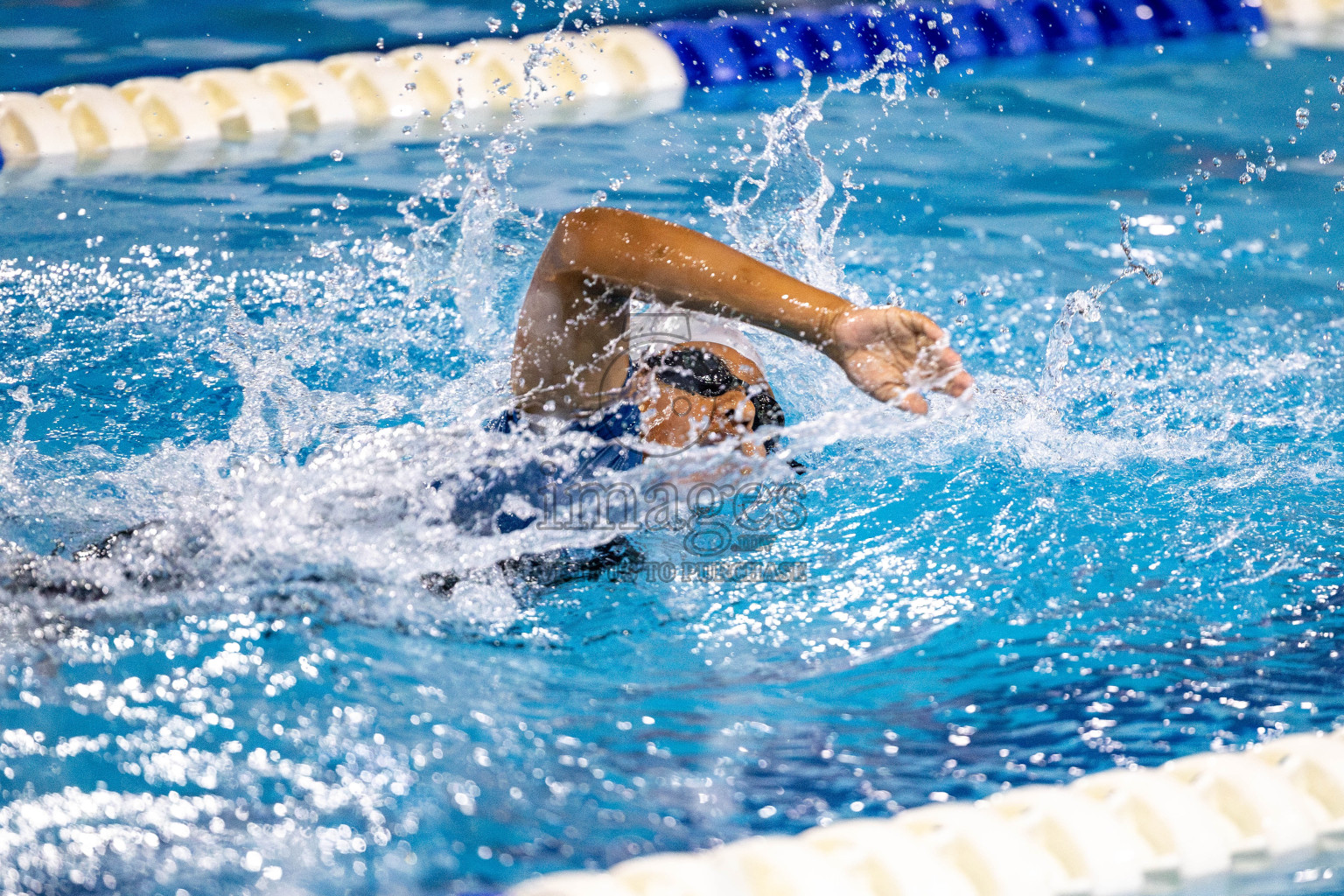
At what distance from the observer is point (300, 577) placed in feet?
6.37

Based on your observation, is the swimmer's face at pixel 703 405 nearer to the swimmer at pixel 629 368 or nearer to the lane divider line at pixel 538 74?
the swimmer at pixel 629 368

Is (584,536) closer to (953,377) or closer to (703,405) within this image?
(703,405)

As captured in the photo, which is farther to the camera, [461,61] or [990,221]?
[461,61]

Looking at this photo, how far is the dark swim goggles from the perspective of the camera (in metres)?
2.03

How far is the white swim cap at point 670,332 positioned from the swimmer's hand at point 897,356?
443 millimetres

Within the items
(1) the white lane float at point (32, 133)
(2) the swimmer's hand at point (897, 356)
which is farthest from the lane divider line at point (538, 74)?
(2) the swimmer's hand at point (897, 356)

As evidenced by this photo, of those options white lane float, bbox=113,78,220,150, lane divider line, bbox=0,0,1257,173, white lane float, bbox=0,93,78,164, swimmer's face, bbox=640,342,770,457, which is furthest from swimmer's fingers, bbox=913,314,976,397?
white lane float, bbox=0,93,78,164

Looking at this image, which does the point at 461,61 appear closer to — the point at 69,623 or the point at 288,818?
the point at 69,623

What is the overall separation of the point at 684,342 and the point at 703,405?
12cm

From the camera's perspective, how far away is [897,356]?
1.65 m

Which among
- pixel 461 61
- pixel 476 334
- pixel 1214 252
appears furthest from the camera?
pixel 461 61

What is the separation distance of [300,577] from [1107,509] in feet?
5.10

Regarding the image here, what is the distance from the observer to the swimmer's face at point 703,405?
79.9 inches

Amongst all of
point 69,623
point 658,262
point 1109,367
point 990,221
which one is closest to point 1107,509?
point 1109,367
